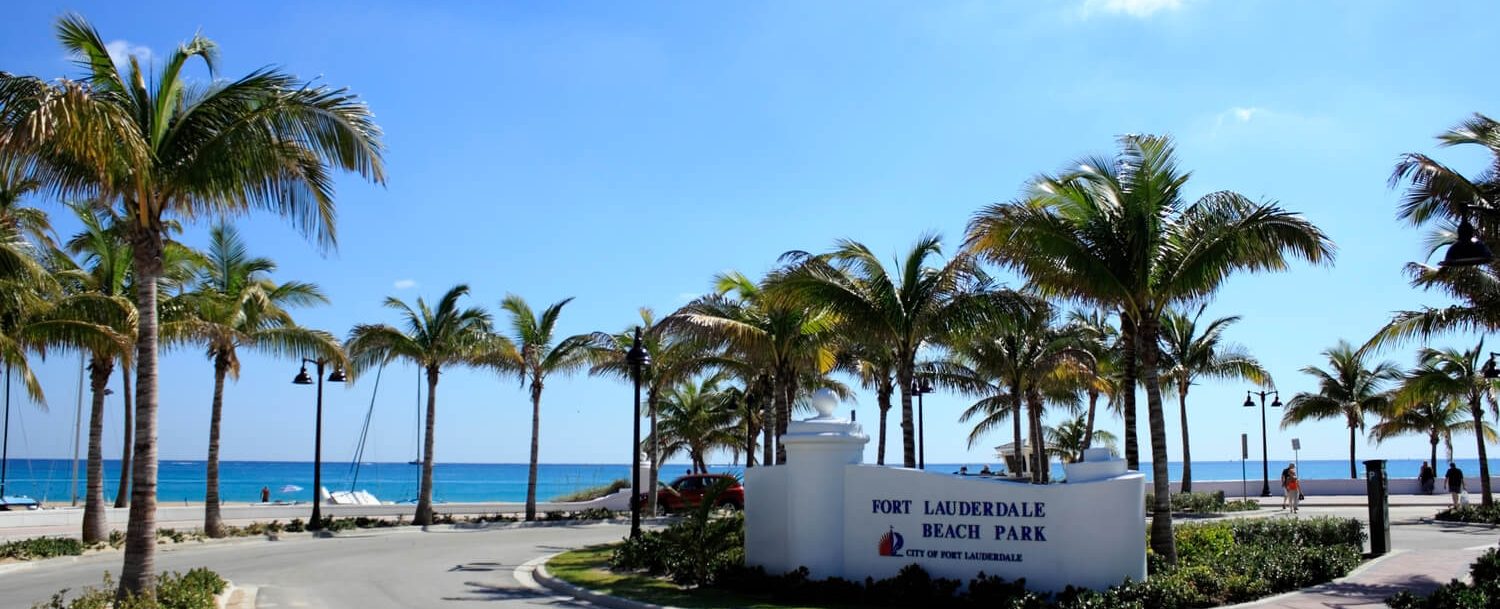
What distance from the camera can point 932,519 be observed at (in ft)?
47.5

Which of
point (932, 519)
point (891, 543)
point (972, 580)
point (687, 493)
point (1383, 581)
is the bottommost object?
point (687, 493)

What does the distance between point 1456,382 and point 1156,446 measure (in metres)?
17.1

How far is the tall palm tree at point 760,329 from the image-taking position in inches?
925

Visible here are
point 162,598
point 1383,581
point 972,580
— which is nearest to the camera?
point 162,598

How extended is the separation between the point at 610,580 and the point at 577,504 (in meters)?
29.0

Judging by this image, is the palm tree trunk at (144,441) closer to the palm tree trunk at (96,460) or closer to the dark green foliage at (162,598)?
the dark green foliage at (162,598)

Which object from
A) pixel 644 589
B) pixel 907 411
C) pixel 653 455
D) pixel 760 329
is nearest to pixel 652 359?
pixel 653 455

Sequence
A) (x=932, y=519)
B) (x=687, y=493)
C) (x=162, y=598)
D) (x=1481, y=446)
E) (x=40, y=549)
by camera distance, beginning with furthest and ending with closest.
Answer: (x=687, y=493), (x=1481, y=446), (x=40, y=549), (x=932, y=519), (x=162, y=598)

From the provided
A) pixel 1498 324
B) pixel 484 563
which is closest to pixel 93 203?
pixel 484 563

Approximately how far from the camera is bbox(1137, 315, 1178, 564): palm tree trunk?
51.2 feet

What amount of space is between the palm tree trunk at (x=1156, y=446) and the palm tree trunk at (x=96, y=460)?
20.7 m

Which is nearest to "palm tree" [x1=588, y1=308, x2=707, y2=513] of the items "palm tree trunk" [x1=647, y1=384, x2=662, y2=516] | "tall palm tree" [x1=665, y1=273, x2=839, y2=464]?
"palm tree trunk" [x1=647, y1=384, x2=662, y2=516]

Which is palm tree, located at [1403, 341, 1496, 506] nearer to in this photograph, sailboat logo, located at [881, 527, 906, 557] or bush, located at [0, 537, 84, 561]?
sailboat logo, located at [881, 527, 906, 557]

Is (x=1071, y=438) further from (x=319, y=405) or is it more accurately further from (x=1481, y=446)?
(x=319, y=405)
